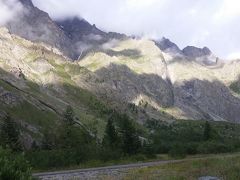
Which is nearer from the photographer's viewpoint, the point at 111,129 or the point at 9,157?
the point at 9,157

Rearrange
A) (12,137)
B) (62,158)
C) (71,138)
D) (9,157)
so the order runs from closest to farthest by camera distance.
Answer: (9,157)
(62,158)
(12,137)
(71,138)

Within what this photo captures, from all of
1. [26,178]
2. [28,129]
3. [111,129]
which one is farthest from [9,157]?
[28,129]

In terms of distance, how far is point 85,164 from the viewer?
63.0 metres

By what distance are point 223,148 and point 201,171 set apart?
6549cm

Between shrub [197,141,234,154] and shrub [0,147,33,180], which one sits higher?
shrub [197,141,234,154]

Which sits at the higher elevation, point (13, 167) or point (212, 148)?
point (212, 148)

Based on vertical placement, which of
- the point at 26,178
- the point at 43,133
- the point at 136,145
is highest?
the point at 43,133

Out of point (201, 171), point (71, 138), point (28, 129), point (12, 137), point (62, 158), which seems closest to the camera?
point (201, 171)

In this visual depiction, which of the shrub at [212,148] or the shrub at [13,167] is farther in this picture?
the shrub at [212,148]

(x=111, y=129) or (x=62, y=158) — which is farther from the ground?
(x=111, y=129)

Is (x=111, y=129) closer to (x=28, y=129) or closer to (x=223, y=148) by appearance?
(x=223, y=148)

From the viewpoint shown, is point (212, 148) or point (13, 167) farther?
point (212, 148)

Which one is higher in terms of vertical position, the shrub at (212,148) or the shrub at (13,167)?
the shrub at (212,148)

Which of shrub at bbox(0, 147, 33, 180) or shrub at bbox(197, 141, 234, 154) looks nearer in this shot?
shrub at bbox(0, 147, 33, 180)
